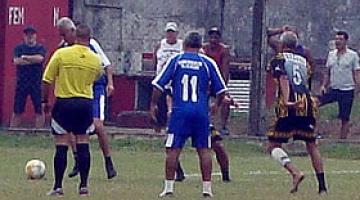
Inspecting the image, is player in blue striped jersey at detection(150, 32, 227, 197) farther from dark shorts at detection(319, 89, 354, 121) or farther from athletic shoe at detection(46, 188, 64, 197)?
dark shorts at detection(319, 89, 354, 121)

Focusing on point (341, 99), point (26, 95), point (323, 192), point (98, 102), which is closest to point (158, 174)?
point (98, 102)

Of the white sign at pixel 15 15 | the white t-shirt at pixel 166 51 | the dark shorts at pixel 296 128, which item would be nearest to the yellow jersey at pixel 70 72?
the dark shorts at pixel 296 128

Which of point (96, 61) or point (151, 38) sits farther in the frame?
point (151, 38)

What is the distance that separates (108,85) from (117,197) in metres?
2.85

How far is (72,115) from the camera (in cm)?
1433

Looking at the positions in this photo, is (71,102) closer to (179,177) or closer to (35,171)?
(35,171)

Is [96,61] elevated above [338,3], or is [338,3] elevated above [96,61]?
[338,3]

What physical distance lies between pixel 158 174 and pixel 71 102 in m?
3.79

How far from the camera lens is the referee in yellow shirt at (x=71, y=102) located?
14336mm

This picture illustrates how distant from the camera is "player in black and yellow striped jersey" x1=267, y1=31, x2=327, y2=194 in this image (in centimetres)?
1527

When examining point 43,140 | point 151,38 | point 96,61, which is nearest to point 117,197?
point 96,61

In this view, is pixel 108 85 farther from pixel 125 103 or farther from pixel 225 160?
pixel 125 103

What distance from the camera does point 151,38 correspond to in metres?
28.5

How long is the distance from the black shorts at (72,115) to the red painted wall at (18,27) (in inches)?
435
